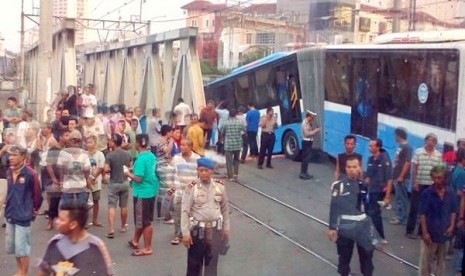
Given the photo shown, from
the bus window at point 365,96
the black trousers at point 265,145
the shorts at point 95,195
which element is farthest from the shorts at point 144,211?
the black trousers at point 265,145

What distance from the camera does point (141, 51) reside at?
19953 mm

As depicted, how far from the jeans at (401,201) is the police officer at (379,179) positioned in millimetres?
635

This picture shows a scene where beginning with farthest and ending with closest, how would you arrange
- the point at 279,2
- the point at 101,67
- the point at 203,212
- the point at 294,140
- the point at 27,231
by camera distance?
the point at 101,67
the point at 279,2
the point at 294,140
the point at 27,231
the point at 203,212

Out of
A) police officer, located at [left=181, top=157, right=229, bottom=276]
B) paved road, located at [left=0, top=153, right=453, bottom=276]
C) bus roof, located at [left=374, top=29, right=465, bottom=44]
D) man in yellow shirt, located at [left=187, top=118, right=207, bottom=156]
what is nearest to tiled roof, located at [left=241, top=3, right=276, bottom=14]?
bus roof, located at [left=374, top=29, right=465, bottom=44]

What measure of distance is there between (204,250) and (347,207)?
1.46 metres

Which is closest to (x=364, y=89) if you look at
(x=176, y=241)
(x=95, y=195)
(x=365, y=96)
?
(x=365, y=96)

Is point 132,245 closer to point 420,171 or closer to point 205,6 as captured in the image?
point 420,171

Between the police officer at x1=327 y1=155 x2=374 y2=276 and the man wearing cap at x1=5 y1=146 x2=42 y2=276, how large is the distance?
2.92 metres

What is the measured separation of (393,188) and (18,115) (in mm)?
6788

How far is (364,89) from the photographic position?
12602 mm

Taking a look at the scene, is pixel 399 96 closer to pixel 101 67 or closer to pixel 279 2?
pixel 279 2

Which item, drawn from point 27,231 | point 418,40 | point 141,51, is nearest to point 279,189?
point 418,40

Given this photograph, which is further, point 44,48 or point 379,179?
point 44,48

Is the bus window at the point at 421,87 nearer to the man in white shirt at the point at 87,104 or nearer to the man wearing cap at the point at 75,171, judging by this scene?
the man wearing cap at the point at 75,171
